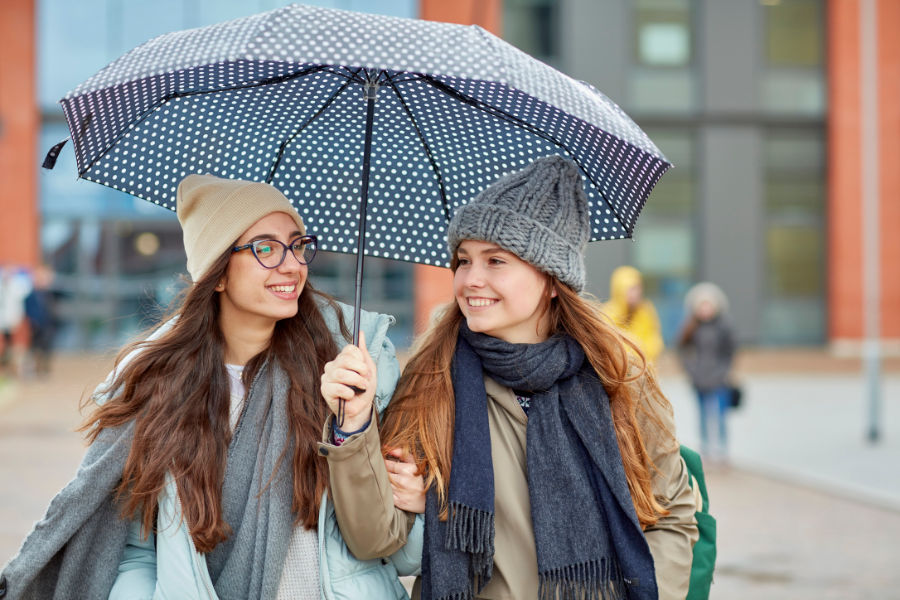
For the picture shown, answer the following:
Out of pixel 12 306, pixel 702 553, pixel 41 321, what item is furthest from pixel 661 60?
pixel 702 553

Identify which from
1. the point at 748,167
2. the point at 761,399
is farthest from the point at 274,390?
the point at 748,167

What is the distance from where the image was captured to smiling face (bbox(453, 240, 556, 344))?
2.80 meters

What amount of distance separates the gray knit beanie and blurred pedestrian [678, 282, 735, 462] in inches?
288

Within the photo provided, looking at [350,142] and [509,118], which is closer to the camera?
[509,118]

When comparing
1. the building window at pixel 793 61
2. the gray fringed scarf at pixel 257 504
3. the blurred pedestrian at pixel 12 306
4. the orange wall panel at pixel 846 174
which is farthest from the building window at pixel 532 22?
the gray fringed scarf at pixel 257 504

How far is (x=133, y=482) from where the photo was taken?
2678 millimetres

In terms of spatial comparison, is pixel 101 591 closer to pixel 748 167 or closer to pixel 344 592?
pixel 344 592

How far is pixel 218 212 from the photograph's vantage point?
278cm

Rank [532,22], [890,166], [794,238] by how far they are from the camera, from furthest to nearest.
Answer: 1. [794,238]
2. [532,22]
3. [890,166]

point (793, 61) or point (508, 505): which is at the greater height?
point (793, 61)

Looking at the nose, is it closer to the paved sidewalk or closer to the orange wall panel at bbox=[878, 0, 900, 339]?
the paved sidewalk

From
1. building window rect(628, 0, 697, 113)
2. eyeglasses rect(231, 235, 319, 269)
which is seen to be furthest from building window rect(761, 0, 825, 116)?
eyeglasses rect(231, 235, 319, 269)

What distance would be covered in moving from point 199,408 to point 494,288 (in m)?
0.87

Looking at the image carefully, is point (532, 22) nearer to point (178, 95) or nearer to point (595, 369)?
point (178, 95)
